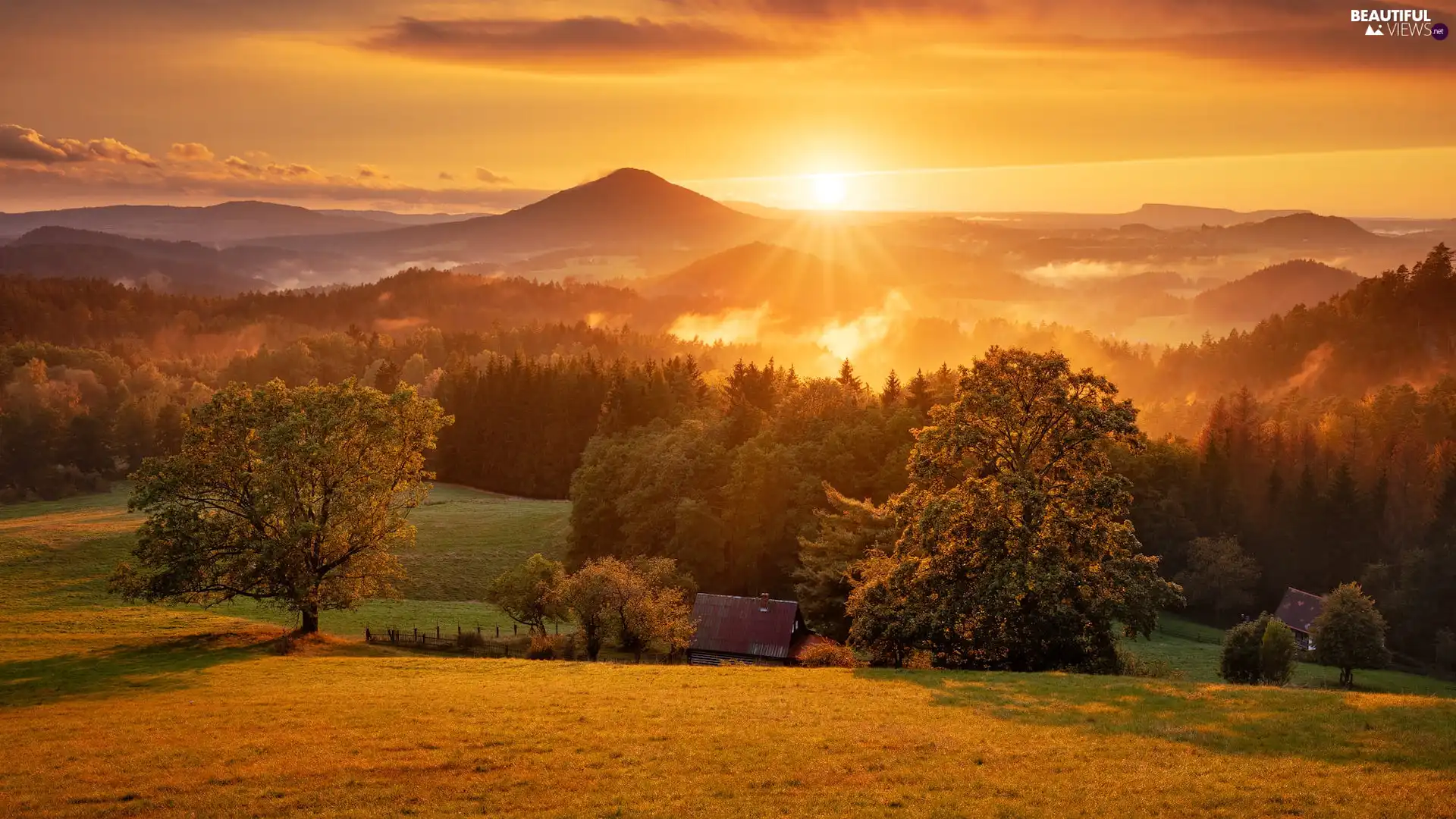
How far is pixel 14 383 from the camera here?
174 m

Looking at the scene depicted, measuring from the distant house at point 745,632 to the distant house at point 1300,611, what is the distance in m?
65.0

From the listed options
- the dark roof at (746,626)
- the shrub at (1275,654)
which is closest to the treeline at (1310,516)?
the shrub at (1275,654)

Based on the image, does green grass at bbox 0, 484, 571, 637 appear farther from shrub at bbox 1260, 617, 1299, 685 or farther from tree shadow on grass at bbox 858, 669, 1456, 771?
shrub at bbox 1260, 617, 1299, 685

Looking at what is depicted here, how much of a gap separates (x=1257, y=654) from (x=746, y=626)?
117ft

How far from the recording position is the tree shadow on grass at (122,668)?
35.5 metres

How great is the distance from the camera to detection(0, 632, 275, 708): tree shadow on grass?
35469 millimetres

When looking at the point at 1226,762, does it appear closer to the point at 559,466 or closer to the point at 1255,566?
the point at 1255,566

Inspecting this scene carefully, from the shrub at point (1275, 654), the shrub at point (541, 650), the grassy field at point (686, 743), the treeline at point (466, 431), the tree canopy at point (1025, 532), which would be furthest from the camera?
the treeline at point (466, 431)

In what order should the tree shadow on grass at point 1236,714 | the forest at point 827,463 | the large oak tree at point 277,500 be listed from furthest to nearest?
the forest at point 827,463, the large oak tree at point 277,500, the tree shadow on grass at point 1236,714

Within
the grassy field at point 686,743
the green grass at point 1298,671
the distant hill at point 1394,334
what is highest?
the distant hill at point 1394,334

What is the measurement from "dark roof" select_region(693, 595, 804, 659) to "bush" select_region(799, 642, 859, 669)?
905 centimetres

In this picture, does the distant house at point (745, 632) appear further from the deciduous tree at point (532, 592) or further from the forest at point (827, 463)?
the deciduous tree at point (532, 592)

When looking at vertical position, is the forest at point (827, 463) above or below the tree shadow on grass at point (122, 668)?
above

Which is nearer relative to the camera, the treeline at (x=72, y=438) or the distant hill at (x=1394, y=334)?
the treeline at (x=72, y=438)
